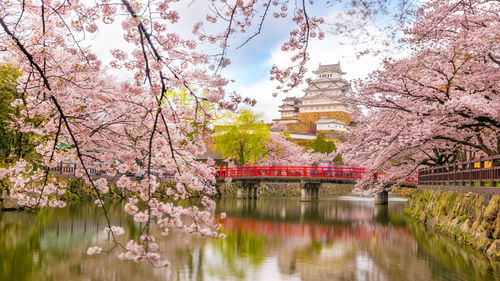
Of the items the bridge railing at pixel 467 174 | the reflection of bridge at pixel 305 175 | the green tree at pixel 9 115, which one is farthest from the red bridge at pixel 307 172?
the green tree at pixel 9 115

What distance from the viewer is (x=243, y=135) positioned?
3419cm

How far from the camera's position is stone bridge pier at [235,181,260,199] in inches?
1331

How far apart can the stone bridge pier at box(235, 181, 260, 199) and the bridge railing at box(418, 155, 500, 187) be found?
15.6 m

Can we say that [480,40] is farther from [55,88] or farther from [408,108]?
[55,88]

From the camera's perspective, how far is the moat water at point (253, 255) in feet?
27.3

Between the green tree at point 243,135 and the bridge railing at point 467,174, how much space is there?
14819 millimetres

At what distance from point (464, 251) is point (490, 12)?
19.9 ft

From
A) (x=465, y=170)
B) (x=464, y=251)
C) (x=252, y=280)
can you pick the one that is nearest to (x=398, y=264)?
(x=464, y=251)

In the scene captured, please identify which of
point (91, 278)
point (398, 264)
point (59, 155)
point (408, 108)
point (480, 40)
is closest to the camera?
point (59, 155)

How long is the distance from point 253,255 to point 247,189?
991 inches

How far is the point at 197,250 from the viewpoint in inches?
430

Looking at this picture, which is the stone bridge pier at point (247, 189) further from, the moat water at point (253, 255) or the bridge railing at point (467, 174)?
the moat water at point (253, 255)

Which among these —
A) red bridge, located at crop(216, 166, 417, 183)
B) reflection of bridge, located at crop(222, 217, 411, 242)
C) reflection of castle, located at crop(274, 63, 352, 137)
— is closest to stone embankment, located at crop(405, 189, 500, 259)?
reflection of bridge, located at crop(222, 217, 411, 242)

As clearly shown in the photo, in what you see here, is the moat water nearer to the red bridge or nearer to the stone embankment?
the stone embankment
